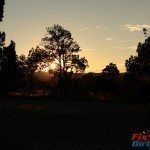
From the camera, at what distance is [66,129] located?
2484cm

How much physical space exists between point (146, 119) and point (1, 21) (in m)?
19.0

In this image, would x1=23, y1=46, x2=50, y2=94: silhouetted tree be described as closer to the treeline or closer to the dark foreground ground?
the treeline

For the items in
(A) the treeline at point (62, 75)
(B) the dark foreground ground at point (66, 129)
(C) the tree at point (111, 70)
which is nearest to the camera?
(B) the dark foreground ground at point (66, 129)

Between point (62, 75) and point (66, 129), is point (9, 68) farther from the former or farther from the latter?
point (66, 129)

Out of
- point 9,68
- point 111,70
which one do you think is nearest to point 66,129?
→ point 9,68

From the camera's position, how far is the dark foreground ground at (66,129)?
2053 cm

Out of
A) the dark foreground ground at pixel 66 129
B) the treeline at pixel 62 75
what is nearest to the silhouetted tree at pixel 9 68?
the treeline at pixel 62 75

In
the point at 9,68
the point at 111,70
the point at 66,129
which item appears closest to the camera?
the point at 66,129

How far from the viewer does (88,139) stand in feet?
72.2

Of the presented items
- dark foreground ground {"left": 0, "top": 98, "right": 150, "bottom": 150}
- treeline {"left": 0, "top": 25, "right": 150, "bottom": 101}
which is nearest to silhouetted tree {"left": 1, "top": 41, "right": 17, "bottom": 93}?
treeline {"left": 0, "top": 25, "right": 150, "bottom": 101}

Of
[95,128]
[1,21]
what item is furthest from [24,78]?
[95,128]

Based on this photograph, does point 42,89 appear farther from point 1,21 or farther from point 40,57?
point 1,21

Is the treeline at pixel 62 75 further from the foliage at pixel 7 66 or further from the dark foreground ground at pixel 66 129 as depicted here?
the dark foreground ground at pixel 66 129

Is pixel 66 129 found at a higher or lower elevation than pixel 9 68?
lower
